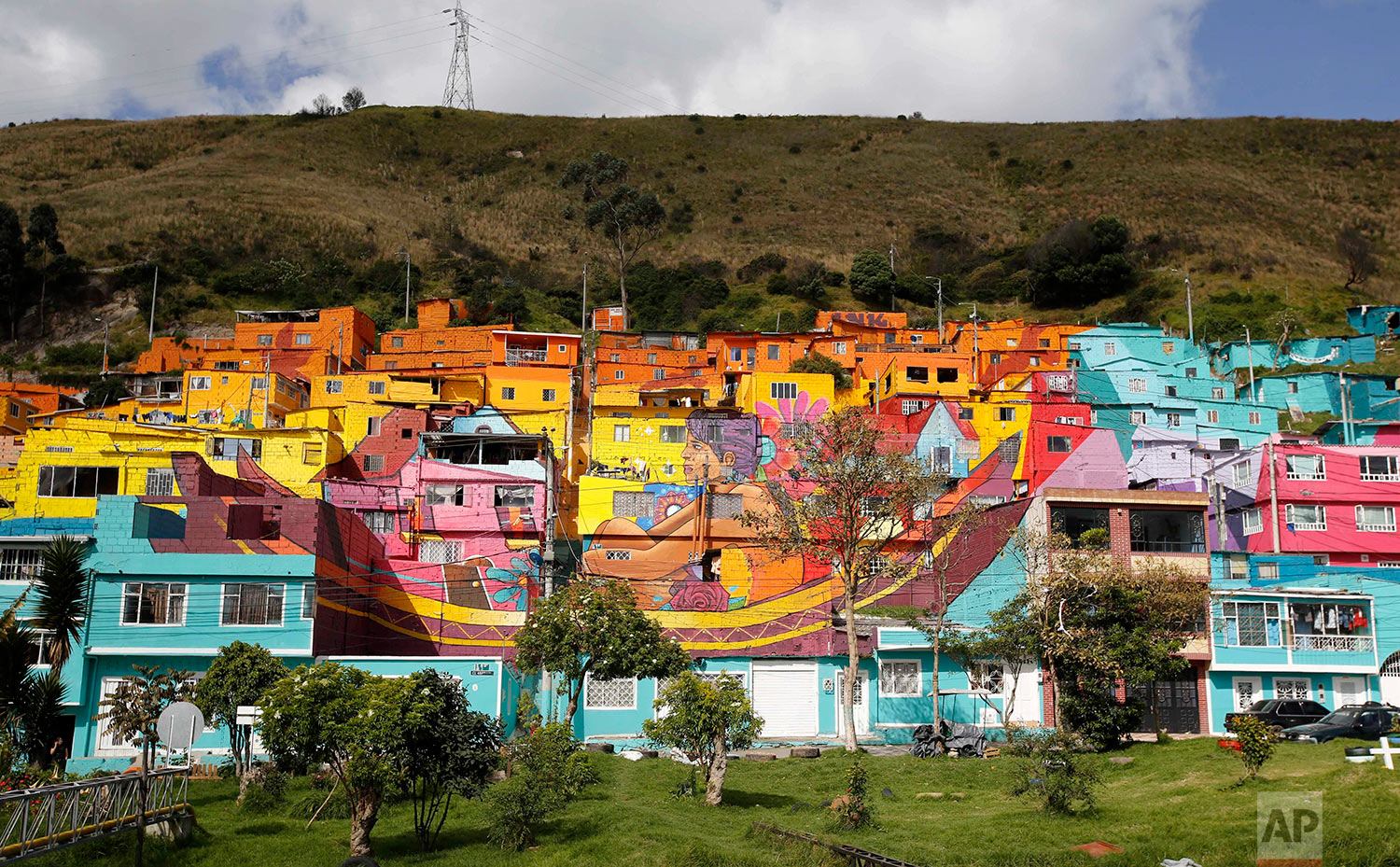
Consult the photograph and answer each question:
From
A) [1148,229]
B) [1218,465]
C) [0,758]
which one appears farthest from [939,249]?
[0,758]

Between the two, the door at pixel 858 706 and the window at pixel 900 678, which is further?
the window at pixel 900 678

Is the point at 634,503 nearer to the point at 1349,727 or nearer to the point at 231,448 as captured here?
the point at 231,448

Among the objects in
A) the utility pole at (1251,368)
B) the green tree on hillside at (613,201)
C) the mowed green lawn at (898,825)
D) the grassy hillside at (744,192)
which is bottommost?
the mowed green lawn at (898,825)

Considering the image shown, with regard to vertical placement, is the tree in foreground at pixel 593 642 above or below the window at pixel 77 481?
below

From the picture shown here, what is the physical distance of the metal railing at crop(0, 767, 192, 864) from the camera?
16.9 m

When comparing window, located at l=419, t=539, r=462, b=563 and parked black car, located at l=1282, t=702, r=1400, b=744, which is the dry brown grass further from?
parked black car, located at l=1282, t=702, r=1400, b=744

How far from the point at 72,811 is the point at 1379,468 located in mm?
54040

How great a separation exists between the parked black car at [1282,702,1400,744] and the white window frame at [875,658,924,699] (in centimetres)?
1119

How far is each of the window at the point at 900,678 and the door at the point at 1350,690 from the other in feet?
46.5

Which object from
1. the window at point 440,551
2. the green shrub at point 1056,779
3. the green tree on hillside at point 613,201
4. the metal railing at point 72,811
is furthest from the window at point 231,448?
the green shrub at point 1056,779

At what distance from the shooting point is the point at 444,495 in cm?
5394

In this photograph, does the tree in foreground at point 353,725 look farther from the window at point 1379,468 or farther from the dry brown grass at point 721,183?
the dry brown grass at point 721,183

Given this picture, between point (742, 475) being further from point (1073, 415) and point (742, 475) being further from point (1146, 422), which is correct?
point (1146, 422)

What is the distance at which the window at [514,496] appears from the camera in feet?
177
